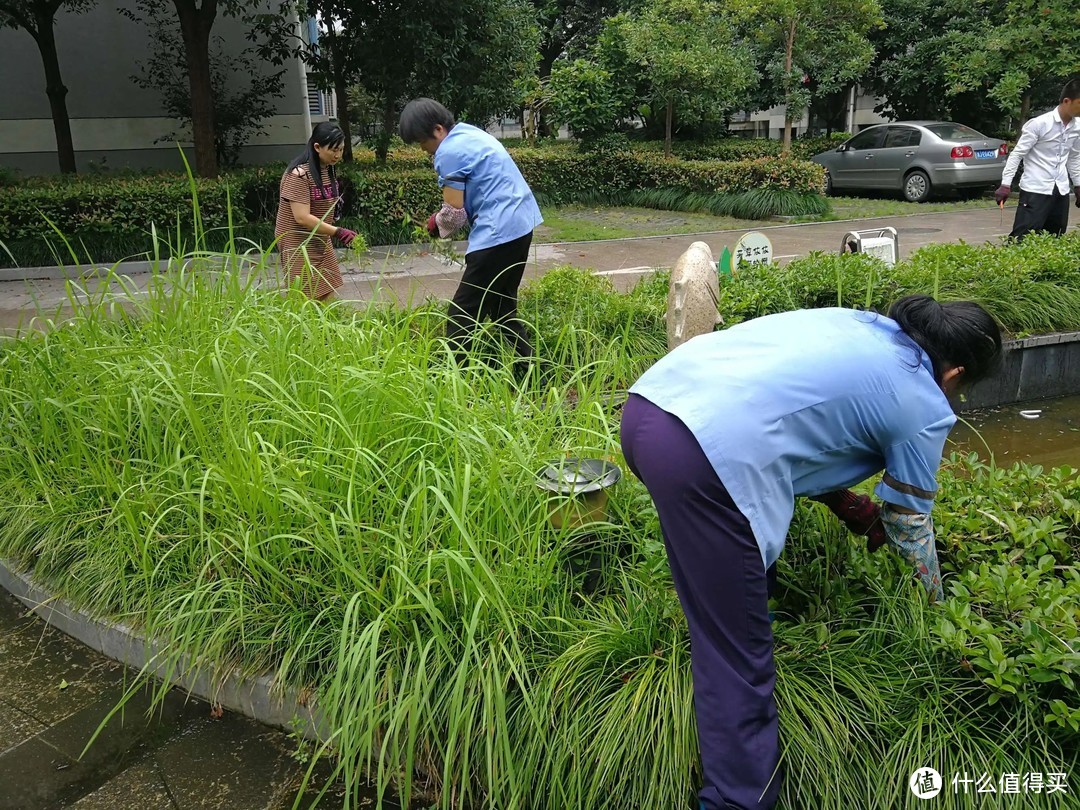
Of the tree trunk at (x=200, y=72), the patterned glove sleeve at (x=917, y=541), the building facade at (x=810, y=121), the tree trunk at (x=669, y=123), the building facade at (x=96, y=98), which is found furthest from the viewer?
the building facade at (x=810, y=121)

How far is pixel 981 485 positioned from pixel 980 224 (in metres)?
10.8

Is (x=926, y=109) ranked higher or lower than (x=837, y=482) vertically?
higher

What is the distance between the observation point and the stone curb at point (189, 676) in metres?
2.58

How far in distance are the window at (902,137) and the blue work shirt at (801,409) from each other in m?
14.6

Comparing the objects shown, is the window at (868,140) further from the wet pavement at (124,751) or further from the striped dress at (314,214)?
the wet pavement at (124,751)

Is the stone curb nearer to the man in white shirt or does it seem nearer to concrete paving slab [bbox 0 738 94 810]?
concrete paving slab [bbox 0 738 94 810]

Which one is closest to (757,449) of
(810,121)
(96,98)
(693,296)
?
(693,296)

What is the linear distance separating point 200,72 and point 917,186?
452 inches

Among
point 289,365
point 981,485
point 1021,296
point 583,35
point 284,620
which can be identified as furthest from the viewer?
point 583,35

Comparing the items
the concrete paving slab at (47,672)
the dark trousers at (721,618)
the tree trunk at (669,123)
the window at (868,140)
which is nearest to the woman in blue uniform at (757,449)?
the dark trousers at (721,618)

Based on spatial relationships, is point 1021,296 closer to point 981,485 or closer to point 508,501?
point 981,485

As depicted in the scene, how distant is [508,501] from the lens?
270 centimetres

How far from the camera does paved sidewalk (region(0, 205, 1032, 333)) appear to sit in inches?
336

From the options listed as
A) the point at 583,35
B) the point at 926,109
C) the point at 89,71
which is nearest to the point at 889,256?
the point at 89,71
